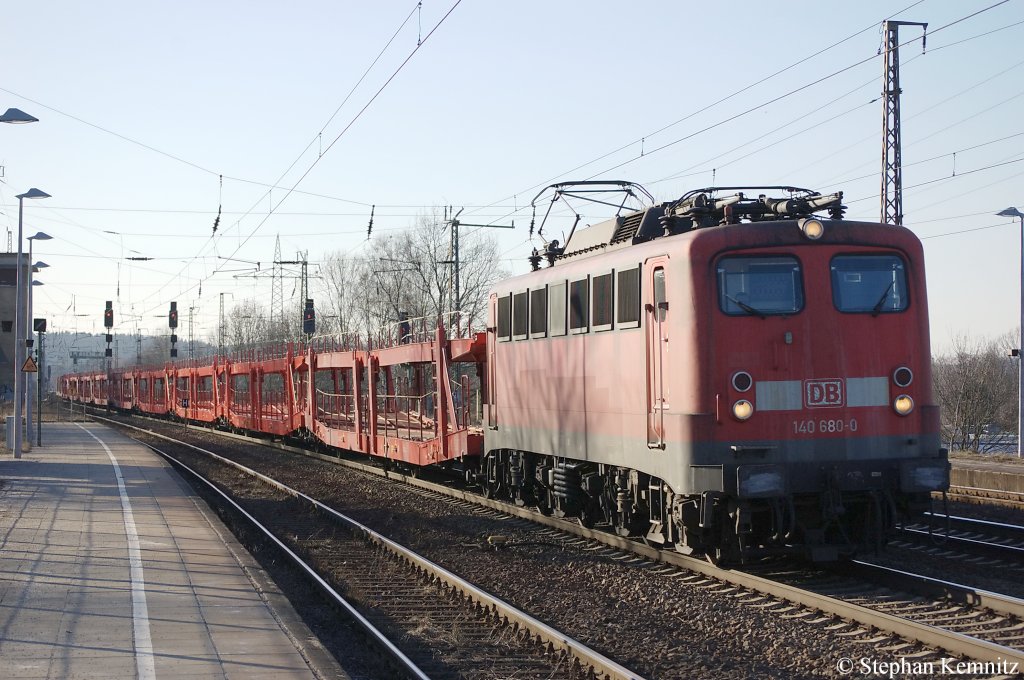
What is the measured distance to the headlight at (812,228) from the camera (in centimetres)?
1128

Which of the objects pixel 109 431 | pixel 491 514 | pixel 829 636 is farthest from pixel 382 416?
pixel 109 431

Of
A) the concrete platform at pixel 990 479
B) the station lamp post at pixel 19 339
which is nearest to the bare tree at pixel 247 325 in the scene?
the station lamp post at pixel 19 339

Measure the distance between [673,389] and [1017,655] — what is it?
15.1 ft

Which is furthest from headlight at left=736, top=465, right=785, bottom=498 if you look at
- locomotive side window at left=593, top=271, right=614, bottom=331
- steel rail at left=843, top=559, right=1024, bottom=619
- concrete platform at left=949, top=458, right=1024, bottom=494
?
concrete platform at left=949, top=458, right=1024, bottom=494

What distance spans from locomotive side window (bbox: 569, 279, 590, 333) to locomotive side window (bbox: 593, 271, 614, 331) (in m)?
0.26

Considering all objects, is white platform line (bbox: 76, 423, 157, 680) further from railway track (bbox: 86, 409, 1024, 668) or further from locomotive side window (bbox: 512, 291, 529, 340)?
locomotive side window (bbox: 512, 291, 529, 340)

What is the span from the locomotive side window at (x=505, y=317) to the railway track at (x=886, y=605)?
16.6 ft

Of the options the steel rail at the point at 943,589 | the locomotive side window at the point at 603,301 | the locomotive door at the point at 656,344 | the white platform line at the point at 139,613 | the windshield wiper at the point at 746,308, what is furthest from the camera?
the locomotive side window at the point at 603,301

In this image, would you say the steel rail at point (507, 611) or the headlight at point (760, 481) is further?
the headlight at point (760, 481)

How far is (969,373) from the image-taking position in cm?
4791

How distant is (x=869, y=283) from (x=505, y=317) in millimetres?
6582

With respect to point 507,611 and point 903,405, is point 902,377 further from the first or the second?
point 507,611

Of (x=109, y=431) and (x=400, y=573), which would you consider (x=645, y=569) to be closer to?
(x=400, y=573)

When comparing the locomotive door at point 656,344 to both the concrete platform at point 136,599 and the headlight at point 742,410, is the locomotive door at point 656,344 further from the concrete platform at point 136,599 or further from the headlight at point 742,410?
the concrete platform at point 136,599
